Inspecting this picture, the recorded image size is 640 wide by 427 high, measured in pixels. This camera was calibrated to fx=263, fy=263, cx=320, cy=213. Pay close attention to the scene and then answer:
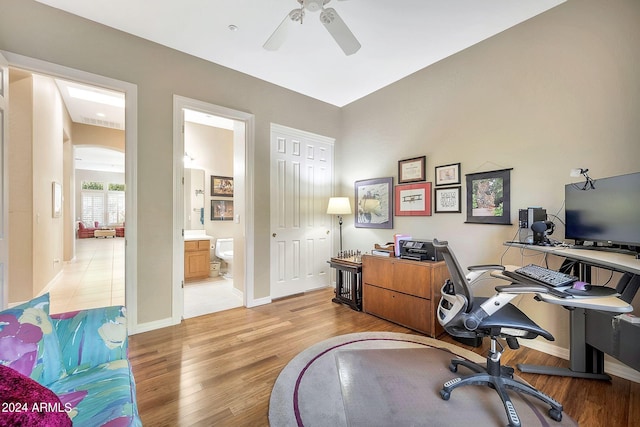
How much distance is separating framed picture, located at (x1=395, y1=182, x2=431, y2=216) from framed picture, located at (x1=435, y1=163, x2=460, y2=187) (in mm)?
153

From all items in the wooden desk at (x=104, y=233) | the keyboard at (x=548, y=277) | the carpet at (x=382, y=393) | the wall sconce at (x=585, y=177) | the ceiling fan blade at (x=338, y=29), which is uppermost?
the ceiling fan blade at (x=338, y=29)

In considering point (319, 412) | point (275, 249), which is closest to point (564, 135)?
point (319, 412)

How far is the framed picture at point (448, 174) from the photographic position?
2949mm

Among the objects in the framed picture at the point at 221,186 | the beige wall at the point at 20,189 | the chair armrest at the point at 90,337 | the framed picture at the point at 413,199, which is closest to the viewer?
the chair armrest at the point at 90,337

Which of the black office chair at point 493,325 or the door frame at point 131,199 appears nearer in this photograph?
the black office chair at point 493,325

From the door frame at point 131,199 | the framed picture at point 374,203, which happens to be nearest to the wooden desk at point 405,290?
the framed picture at point 374,203

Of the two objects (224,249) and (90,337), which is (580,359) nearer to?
(90,337)

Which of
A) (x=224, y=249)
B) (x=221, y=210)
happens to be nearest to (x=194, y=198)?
(x=221, y=210)

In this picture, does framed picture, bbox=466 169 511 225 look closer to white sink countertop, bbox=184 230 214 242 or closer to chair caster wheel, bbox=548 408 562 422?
chair caster wheel, bbox=548 408 562 422

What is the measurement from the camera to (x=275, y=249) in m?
3.69

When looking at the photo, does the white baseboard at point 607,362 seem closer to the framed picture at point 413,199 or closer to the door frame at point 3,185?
the framed picture at point 413,199

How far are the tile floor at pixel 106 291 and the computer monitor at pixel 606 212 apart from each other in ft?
11.8

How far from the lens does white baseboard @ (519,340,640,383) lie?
1929 millimetres

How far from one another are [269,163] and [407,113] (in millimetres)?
1952
